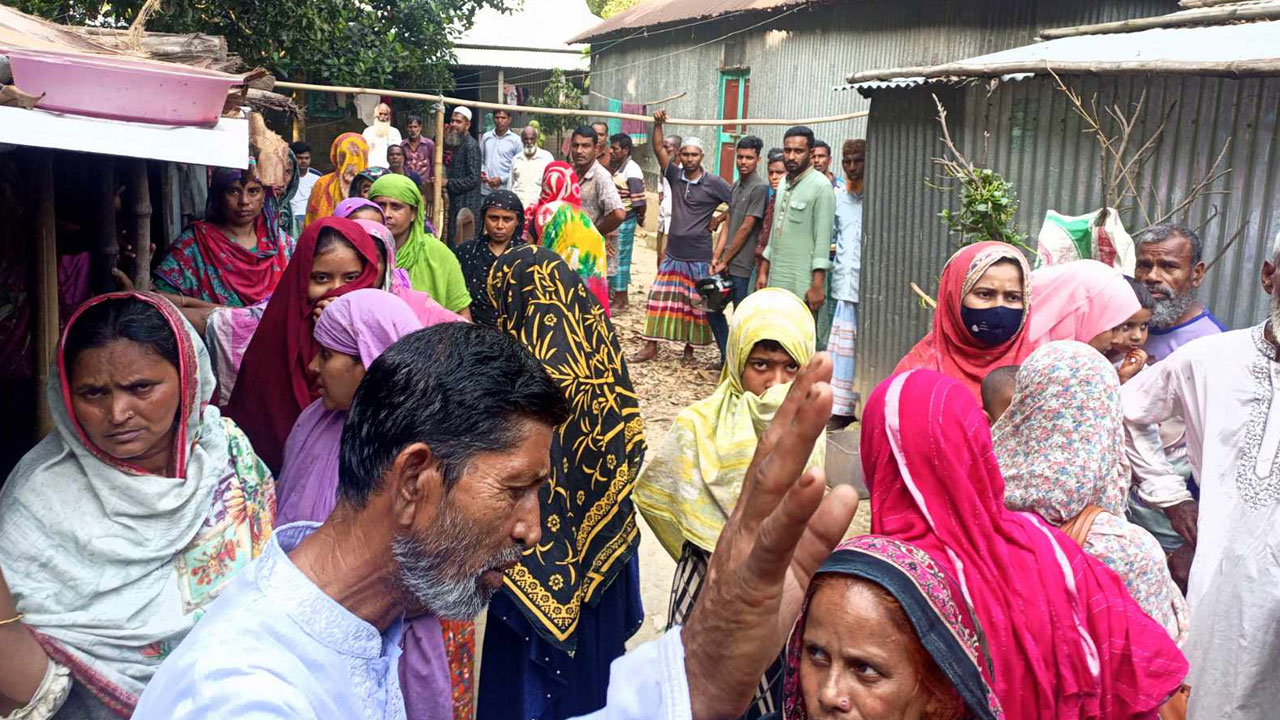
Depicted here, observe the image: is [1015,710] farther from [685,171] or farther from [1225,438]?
[685,171]

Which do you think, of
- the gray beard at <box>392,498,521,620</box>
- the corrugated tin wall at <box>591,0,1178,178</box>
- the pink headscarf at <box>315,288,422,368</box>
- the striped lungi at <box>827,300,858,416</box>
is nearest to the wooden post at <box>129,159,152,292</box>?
the pink headscarf at <box>315,288,422,368</box>

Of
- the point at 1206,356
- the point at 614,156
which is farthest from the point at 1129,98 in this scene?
the point at 614,156

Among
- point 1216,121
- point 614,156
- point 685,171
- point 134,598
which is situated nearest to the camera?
point 134,598

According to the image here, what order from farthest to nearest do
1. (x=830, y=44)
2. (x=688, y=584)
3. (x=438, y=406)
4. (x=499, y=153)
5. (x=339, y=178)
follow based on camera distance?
(x=830, y=44) < (x=499, y=153) < (x=339, y=178) < (x=688, y=584) < (x=438, y=406)

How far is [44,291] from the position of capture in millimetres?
3277

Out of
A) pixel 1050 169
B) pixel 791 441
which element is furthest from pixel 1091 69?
pixel 791 441

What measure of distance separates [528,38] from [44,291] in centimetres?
1986

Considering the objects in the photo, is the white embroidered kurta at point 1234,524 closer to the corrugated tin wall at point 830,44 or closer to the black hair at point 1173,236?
the black hair at point 1173,236

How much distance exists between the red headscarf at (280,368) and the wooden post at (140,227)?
105 cm

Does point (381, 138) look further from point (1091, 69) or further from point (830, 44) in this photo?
point (1091, 69)

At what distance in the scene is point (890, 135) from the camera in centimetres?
759

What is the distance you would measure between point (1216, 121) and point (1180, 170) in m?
0.30

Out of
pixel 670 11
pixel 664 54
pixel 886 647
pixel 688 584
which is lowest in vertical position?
pixel 688 584

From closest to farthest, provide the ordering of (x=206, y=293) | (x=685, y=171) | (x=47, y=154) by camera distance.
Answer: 1. (x=47, y=154)
2. (x=206, y=293)
3. (x=685, y=171)
